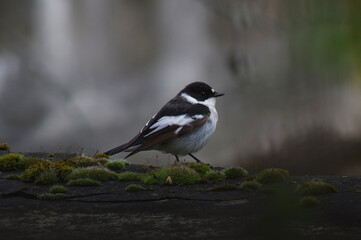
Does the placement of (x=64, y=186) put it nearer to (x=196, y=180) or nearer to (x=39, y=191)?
(x=39, y=191)

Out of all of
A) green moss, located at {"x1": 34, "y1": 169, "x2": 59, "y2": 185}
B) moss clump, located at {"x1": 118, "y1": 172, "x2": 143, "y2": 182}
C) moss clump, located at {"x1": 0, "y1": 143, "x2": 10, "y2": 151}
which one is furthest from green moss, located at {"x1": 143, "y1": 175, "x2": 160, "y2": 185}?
moss clump, located at {"x1": 0, "y1": 143, "x2": 10, "y2": 151}

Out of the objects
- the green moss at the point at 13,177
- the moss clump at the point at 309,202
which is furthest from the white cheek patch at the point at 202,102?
the moss clump at the point at 309,202

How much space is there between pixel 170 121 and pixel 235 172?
2180 millimetres

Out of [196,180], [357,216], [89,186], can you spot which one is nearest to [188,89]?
[196,180]

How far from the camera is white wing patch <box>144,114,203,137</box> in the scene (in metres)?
11.0

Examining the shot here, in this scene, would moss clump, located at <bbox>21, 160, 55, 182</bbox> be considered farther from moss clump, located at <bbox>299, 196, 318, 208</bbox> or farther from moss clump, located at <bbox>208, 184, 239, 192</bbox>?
moss clump, located at <bbox>299, 196, 318, 208</bbox>

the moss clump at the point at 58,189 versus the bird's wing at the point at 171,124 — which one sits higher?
Result: the bird's wing at the point at 171,124

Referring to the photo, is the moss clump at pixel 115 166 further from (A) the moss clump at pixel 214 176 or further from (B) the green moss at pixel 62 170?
(A) the moss clump at pixel 214 176

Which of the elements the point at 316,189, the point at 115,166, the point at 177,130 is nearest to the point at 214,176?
the point at 177,130

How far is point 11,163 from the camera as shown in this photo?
41.2ft

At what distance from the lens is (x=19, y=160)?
12.7 metres

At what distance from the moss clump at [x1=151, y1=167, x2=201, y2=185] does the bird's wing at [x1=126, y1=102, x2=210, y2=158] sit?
85 cm

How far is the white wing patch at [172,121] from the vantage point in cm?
1100

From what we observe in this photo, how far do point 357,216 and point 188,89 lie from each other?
23.3 ft
